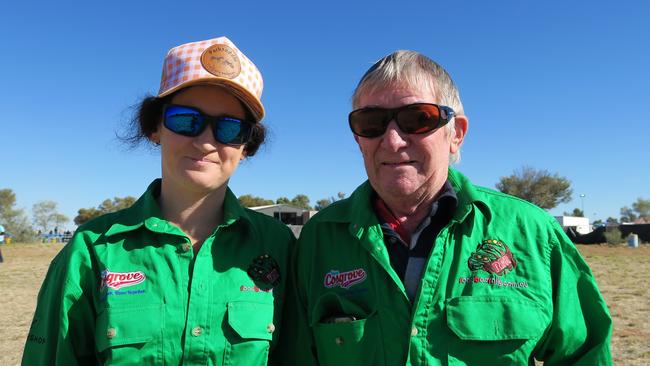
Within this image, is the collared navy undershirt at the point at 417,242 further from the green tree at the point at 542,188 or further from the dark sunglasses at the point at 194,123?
the green tree at the point at 542,188

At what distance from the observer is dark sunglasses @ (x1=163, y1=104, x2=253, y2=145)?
224 cm

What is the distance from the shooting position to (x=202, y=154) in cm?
226

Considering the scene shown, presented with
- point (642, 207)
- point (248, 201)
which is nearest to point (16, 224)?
point (248, 201)

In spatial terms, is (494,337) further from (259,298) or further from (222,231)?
(222,231)

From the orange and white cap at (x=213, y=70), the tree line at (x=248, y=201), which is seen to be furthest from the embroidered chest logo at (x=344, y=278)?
the tree line at (x=248, y=201)

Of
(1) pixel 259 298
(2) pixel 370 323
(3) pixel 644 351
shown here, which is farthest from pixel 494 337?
(3) pixel 644 351

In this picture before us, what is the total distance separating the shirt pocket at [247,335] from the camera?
2145 millimetres

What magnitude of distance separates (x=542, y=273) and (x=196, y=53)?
1.87m

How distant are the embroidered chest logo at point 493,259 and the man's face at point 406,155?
Answer: 14.4 inches

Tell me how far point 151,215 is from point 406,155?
124cm

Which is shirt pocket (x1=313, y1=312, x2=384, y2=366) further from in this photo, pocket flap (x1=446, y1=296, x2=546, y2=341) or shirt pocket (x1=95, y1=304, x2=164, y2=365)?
shirt pocket (x1=95, y1=304, x2=164, y2=365)

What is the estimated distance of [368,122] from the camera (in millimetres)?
2322

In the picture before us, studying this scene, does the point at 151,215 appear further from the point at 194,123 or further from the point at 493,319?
the point at 493,319

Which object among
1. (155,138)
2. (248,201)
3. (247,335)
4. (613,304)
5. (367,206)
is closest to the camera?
(247,335)
